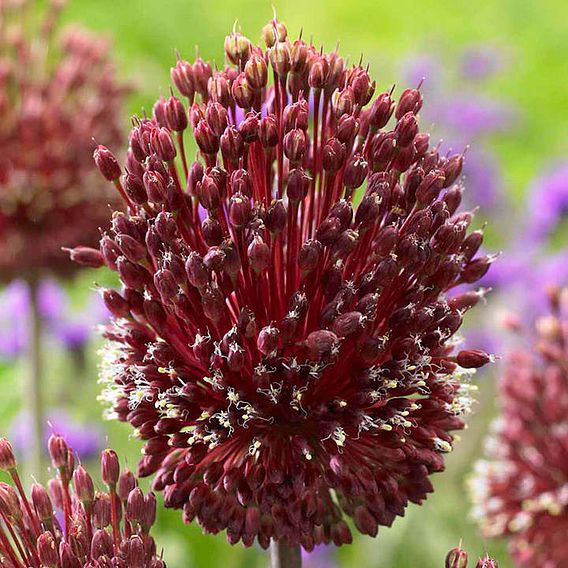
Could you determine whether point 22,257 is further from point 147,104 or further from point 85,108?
point 147,104

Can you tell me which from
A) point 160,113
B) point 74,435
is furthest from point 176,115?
point 74,435

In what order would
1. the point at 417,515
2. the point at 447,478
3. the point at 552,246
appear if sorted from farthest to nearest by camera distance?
the point at 552,246 → the point at 447,478 → the point at 417,515

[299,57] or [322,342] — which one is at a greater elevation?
[299,57]

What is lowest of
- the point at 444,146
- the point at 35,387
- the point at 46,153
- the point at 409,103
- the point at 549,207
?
the point at 409,103

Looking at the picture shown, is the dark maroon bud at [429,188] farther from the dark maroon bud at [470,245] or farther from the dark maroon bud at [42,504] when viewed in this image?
the dark maroon bud at [42,504]

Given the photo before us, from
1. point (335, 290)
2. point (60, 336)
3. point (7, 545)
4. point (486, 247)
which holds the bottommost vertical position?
point (7, 545)

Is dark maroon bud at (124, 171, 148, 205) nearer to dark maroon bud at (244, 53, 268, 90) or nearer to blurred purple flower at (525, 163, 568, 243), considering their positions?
dark maroon bud at (244, 53, 268, 90)

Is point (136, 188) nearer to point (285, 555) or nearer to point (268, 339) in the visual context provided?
point (268, 339)

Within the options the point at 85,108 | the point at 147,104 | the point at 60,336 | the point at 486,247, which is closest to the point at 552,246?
the point at 486,247
